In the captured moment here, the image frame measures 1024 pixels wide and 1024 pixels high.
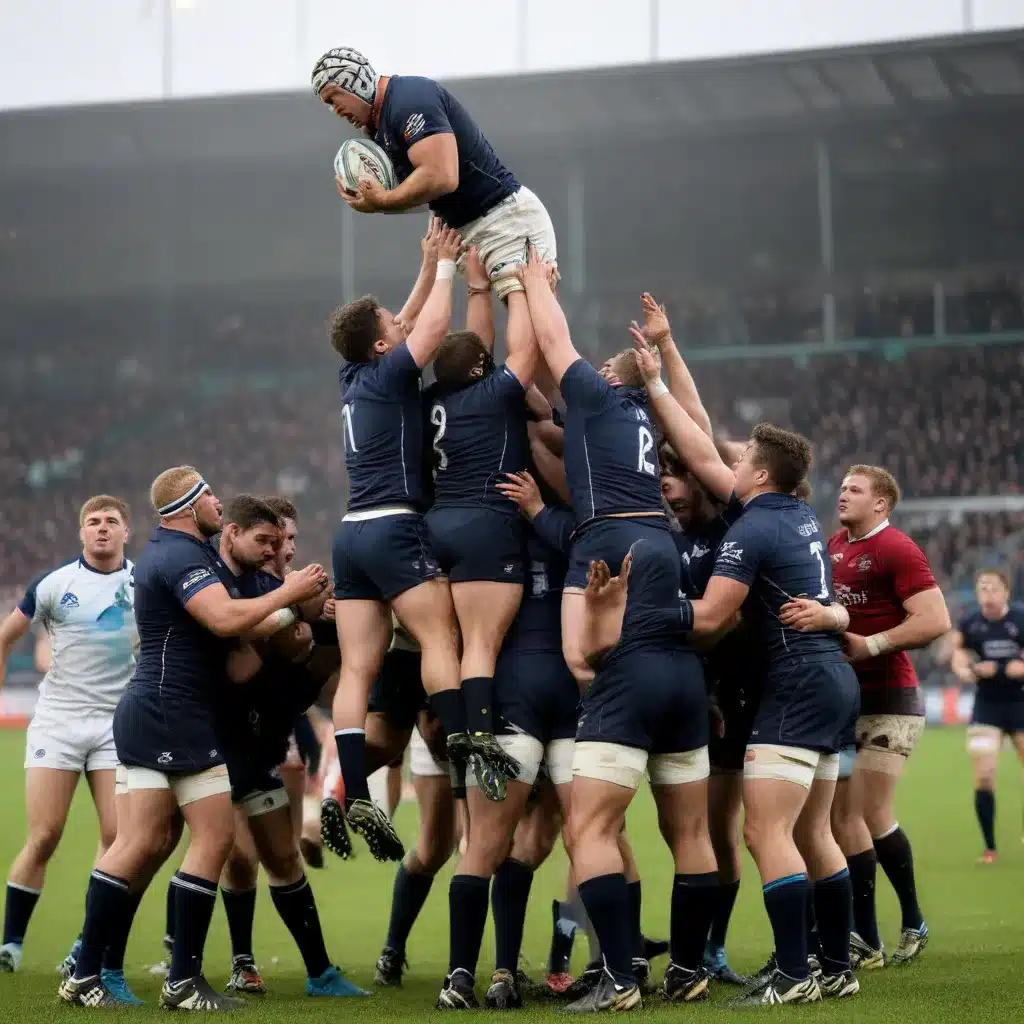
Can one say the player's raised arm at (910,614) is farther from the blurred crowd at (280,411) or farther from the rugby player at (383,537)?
the blurred crowd at (280,411)

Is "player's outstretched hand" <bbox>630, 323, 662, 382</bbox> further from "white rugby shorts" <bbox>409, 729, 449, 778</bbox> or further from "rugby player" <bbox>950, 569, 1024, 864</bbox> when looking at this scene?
"rugby player" <bbox>950, 569, 1024, 864</bbox>

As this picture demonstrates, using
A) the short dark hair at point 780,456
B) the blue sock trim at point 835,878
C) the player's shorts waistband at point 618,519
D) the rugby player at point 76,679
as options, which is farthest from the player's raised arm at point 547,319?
the rugby player at point 76,679

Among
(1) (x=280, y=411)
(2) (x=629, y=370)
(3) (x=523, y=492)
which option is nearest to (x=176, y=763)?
(3) (x=523, y=492)

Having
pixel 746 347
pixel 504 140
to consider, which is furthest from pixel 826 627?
pixel 504 140

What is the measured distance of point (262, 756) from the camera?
22.4 ft

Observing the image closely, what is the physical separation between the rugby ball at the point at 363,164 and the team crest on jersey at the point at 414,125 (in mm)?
190

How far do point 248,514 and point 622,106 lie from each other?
85.6 ft

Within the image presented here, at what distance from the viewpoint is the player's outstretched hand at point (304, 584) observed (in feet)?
20.3

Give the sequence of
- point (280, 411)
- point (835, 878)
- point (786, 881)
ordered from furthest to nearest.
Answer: point (280, 411) < point (835, 878) < point (786, 881)

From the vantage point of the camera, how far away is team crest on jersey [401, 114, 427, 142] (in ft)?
21.6

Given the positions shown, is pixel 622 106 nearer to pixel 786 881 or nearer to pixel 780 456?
pixel 780 456

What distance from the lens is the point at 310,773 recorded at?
1077 centimetres

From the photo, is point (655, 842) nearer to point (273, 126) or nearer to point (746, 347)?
point (746, 347)

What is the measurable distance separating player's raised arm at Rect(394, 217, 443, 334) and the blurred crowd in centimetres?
2106
